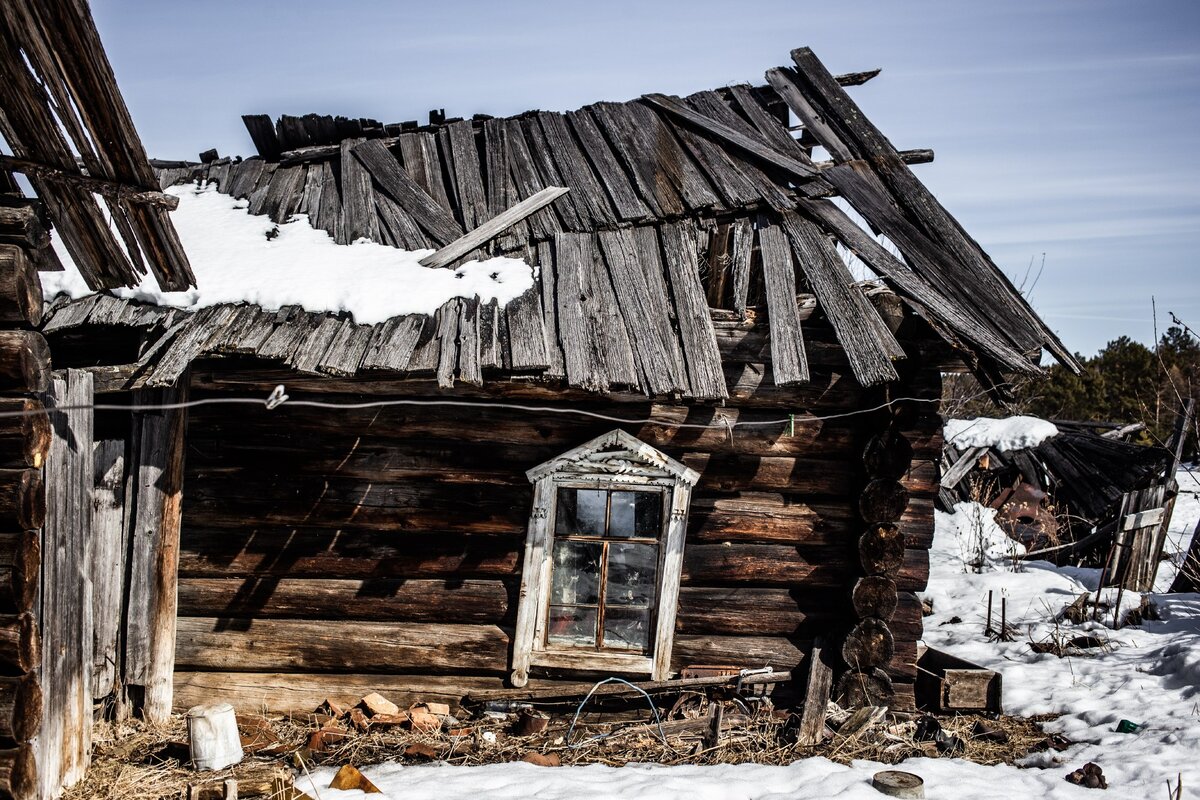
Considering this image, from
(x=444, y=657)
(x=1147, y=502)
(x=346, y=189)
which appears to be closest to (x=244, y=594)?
(x=444, y=657)

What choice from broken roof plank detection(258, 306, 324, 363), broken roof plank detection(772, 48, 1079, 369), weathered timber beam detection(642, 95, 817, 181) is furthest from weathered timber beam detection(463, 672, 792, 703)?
weathered timber beam detection(642, 95, 817, 181)

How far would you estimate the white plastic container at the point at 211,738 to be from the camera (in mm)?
4684

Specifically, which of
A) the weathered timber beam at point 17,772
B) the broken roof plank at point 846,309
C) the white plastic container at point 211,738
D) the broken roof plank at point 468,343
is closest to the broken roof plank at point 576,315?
the broken roof plank at point 468,343

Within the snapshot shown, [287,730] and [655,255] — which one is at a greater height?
[655,255]

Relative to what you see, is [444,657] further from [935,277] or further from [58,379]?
[935,277]

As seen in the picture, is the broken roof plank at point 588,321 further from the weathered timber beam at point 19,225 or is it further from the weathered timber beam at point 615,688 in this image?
the weathered timber beam at point 19,225

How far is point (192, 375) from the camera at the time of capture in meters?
5.33

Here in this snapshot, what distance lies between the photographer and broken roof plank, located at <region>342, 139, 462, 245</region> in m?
6.16

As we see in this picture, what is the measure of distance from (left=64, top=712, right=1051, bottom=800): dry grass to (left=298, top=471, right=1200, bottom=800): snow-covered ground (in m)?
0.16

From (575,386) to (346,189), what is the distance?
2.90 meters

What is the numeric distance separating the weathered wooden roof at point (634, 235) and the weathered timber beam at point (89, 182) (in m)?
1.06

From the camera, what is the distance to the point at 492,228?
6.02m

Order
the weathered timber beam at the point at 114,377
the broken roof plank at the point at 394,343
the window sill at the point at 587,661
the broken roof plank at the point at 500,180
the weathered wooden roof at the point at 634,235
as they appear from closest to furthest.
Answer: the weathered timber beam at the point at 114,377 → the broken roof plank at the point at 394,343 → the weathered wooden roof at the point at 634,235 → the window sill at the point at 587,661 → the broken roof plank at the point at 500,180

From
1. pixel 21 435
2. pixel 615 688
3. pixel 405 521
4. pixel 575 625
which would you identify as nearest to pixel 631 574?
pixel 575 625
